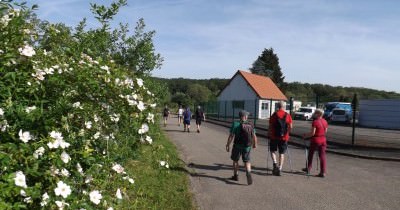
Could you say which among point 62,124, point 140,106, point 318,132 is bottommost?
point 318,132

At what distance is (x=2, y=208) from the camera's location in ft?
7.95

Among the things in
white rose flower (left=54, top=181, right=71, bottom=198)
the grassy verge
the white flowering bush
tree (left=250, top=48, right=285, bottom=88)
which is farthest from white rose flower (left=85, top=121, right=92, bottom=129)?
tree (left=250, top=48, right=285, bottom=88)

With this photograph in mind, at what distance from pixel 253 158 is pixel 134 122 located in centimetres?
997

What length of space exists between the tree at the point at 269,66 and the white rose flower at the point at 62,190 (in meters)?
89.2

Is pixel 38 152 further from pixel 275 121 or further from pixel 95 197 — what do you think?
pixel 275 121

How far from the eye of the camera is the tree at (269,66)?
9119 cm

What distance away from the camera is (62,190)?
2836 mm

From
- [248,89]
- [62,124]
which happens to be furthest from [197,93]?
[62,124]

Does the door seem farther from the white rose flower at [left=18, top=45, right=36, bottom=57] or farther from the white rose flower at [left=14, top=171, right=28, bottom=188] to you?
the white rose flower at [left=14, top=171, right=28, bottom=188]

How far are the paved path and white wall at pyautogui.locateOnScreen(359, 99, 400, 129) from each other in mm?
26222

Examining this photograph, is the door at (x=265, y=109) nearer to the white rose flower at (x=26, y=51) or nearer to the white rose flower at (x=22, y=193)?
the white rose flower at (x=26, y=51)

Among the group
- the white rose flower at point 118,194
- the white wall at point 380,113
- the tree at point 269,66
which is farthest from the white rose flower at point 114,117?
the tree at point 269,66

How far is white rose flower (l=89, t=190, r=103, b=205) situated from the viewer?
3029 mm

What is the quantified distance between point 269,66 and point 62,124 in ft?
298
